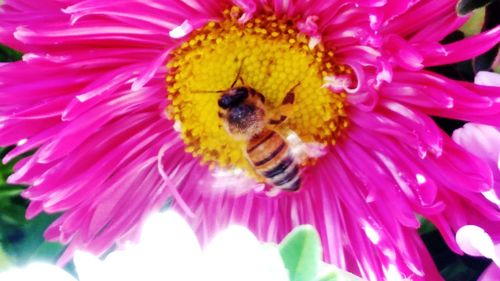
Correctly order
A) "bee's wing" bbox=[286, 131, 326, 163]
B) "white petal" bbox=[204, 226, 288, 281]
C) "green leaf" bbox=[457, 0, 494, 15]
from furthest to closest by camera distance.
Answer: "bee's wing" bbox=[286, 131, 326, 163]
"green leaf" bbox=[457, 0, 494, 15]
"white petal" bbox=[204, 226, 288, 281]

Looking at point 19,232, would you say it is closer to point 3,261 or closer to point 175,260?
point 3,261

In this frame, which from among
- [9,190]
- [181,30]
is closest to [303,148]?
[181,30]

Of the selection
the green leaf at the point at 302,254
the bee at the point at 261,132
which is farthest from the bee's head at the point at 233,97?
the green leaf at the point at 302,254

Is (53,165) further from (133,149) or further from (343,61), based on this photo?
(343,61)

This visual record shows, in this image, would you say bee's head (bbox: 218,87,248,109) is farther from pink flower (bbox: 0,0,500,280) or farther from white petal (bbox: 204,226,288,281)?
white petal (bbox: 204,226,288,281)

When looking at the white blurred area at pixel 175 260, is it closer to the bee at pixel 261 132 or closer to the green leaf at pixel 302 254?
the green leaf at pixel 302 254

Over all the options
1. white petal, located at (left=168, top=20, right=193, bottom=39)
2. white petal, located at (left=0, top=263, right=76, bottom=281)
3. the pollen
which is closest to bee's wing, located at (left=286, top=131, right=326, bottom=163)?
the pollen

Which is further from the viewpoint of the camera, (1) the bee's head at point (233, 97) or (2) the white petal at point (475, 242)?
(1) the bee's head at point (233, 97)
